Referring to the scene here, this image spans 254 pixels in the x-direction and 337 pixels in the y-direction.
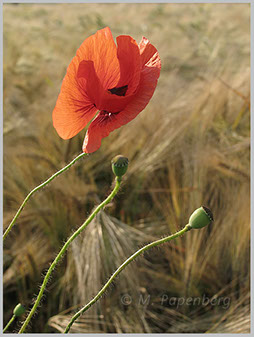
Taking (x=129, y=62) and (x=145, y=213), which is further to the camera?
(x=145, y=213)

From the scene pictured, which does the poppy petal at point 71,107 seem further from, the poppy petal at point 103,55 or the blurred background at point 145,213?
the blurred background at point 145,213

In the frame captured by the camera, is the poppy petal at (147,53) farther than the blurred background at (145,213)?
No

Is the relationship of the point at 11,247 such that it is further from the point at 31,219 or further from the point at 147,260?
the point at 147,260

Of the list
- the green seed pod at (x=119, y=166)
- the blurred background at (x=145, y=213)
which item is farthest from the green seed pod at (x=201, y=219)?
the blurred background at (x=145, y=213)

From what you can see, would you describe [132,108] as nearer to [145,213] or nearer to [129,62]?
[129,62]

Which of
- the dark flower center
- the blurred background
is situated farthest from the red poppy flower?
the blurred background

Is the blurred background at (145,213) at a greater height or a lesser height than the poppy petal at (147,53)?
lesser

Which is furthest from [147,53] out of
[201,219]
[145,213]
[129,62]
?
[145,213]
